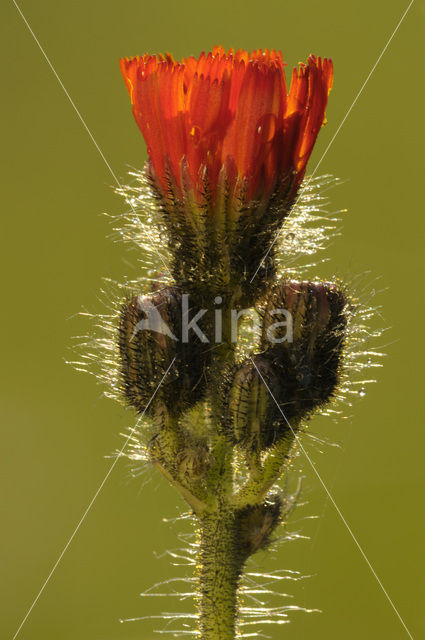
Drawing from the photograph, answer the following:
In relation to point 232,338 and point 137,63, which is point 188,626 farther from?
point 137,63

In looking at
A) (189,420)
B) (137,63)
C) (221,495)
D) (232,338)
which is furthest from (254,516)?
(137,63)

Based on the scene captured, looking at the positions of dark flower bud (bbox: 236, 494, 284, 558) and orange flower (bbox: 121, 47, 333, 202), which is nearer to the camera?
orange flower (bbox: 121, 47, 333, 202)

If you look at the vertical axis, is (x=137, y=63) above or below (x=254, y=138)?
above

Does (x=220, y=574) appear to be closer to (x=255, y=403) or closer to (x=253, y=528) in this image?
(x=253, y=528)

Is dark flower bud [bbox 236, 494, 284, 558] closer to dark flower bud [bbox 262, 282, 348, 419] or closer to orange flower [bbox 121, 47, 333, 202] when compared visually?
dark flower bud [bbox 262, 282, 348, 419]

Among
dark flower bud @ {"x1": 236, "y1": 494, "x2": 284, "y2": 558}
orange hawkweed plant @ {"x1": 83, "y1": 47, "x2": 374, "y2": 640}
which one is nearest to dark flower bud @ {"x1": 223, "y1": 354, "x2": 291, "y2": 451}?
orange hawkweed plant @ {"x1": 83, "y1": 47, "x2": 374, "y2": 640}

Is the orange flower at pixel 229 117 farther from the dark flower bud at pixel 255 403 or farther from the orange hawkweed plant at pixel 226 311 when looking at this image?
the dark flower bud at pixel 255 403

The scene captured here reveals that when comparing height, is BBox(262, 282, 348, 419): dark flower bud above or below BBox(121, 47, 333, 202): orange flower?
below

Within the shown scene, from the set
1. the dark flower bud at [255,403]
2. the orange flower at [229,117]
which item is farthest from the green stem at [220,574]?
the orange flower at [229,117]
